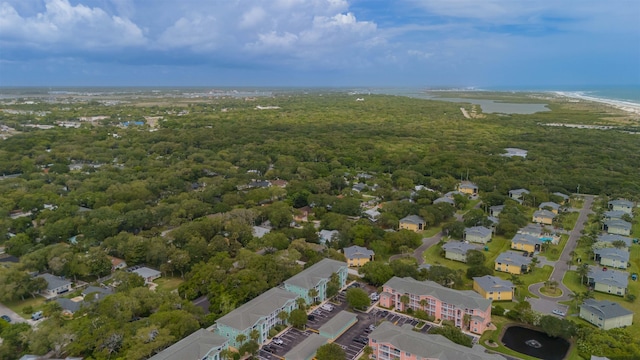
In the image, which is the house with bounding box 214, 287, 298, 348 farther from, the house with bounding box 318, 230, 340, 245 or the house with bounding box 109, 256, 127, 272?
the house with bounding box 109, 256, 127, 272

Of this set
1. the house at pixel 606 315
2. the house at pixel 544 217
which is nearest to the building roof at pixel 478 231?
the house at pixel 544 217

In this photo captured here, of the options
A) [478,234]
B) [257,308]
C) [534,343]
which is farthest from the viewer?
[478,234]

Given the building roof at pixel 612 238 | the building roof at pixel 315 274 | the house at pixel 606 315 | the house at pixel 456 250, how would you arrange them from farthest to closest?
the building roof at pixel 612 238, the house at pixel 456 250, the building roof at pixel 315 274, the house at pixel 606 315

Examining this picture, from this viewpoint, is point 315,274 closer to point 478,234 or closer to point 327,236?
point 327,236

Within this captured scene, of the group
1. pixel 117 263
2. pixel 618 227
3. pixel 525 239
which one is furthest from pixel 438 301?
pixel 618 227

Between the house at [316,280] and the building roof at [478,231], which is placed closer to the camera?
the house at [316,280]

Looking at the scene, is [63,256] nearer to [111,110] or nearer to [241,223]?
[241,223]

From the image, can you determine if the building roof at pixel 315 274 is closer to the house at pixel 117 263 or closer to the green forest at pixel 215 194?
the green forest at pixel 215 194

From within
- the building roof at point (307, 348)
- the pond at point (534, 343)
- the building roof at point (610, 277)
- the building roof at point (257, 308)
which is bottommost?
the pond at point (534, 343)
